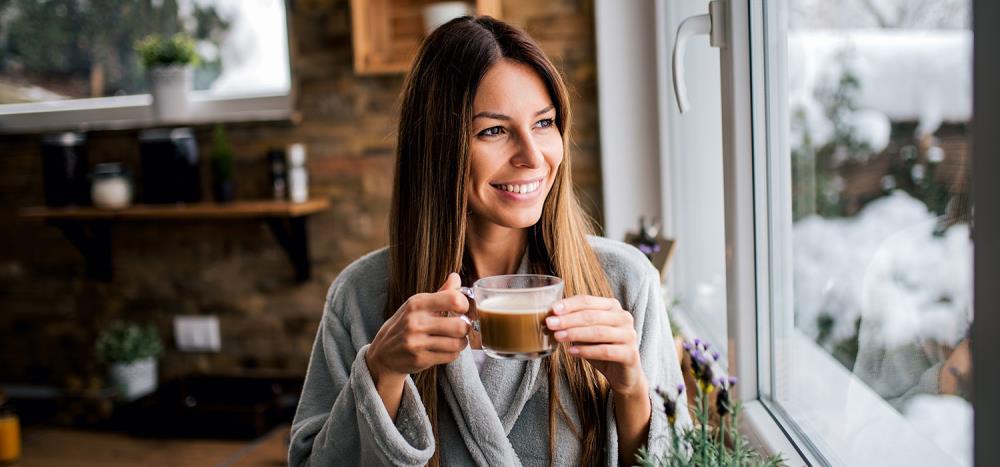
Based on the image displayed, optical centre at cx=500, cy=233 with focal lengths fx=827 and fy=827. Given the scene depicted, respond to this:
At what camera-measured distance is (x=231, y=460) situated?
2.49m

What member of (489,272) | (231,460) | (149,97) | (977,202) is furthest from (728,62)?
(149,97)

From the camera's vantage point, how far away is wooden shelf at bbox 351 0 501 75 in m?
2.69

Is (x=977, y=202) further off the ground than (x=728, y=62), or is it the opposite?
(x=728, y=62)

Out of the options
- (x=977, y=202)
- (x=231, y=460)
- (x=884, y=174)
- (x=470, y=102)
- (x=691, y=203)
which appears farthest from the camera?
(x=231, y=460)

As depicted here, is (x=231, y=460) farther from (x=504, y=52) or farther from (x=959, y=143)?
(x=959, y=143)

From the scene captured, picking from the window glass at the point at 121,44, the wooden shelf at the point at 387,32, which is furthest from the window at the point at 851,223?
the window glass at the point at 121,44

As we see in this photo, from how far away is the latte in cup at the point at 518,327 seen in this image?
101cm

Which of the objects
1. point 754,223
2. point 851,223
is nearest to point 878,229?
point 851,223

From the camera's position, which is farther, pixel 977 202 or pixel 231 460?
pixel 231 460

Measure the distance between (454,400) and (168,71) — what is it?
2160mm

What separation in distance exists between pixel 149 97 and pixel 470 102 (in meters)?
2.39

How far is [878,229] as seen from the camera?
1.14m

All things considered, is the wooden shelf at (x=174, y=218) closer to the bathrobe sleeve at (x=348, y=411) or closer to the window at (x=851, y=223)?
the bathrobe sleeve at (x=348, y=411)

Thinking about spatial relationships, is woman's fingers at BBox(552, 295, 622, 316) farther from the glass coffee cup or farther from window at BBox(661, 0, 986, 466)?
window at BBox(661, 0, 986, 466)
